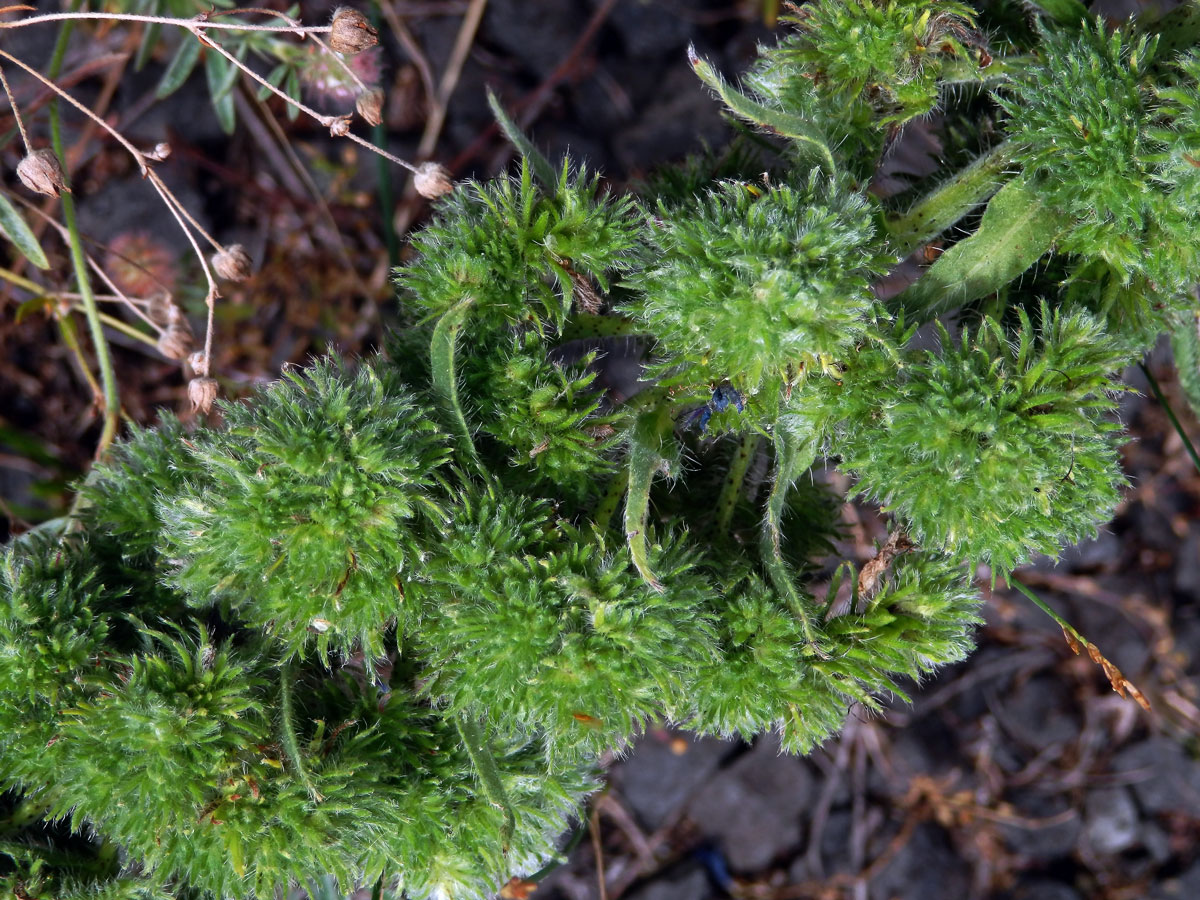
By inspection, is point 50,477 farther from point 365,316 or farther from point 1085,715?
point 1085,715

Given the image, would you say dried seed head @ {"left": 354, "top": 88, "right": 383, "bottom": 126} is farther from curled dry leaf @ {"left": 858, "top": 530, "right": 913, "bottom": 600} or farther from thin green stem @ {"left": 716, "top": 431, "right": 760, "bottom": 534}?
curled dry leaf @ {"left": 858, "top": 530, "right": 913, "bottom": 600}

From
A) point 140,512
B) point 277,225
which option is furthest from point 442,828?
point 277,225

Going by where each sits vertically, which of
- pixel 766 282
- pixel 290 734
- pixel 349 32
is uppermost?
pixel 349 32

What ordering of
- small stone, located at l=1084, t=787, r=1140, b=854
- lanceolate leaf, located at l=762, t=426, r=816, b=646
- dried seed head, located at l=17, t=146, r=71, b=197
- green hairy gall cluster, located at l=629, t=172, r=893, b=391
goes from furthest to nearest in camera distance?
small stone, located at l=1084, t=787, r=1140, b=854 → dried seed head, located at l=17, t=146, r=71, b=197 → lanceolate leaf, located at l=762, t=426, r=816, b=646 → green hairy gall cluster, located at l=629, t=172, r=893, b=391

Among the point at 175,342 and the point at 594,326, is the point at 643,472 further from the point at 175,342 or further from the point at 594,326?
the point at 175,342

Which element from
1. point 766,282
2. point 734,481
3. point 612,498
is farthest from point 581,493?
point 766,282

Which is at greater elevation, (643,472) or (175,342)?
(643,472)

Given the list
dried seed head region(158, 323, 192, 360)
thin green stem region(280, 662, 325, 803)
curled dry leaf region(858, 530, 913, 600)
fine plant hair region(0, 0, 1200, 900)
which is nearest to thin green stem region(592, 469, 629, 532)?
fine plant hair region(0, 0, 1200, 900)
